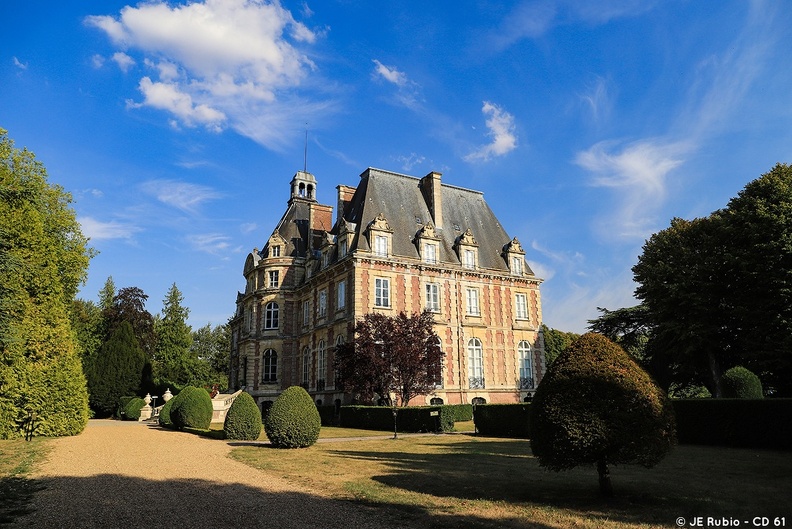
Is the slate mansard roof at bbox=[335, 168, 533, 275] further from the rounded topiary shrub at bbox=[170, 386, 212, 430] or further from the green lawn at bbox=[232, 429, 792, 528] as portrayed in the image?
the green lawn at bbox=[232, 429, 792, 528]

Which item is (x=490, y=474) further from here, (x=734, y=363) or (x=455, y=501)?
(x=734, y=363)

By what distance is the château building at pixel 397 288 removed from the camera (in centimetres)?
3381

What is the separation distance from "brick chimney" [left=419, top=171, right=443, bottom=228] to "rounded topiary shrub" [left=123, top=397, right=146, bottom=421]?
24.4m

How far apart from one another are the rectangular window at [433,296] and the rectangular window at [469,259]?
2753mm

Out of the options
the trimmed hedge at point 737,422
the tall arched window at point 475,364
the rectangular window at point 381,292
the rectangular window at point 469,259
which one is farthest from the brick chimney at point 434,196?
the trimmed hedge at point 737,422

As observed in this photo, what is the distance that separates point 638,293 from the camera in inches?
1364

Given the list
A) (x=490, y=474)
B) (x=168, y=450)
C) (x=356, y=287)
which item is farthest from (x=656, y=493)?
(x=356, y=287)

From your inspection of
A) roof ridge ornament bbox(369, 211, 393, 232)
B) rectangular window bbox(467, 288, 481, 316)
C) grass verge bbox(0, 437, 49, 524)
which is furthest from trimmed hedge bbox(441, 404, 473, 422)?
grass verge bbox(0, 437, 49, 524)

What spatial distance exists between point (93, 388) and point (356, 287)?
2386 centimetres

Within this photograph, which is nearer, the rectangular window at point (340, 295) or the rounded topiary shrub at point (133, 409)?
the rectangular window at point (340, 295)

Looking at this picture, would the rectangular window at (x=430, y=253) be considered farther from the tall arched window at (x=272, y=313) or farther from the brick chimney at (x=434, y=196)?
the tall arched window at (x=272, y=313)

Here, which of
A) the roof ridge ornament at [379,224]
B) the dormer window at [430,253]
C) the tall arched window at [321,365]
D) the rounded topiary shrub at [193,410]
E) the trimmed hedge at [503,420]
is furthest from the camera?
the tall arched window at [321,365]

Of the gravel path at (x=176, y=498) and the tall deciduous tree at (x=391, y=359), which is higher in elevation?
the tall deciduous tree at (x=391, y=359)

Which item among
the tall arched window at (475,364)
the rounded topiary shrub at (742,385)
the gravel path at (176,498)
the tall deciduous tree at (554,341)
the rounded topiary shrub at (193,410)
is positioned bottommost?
the gravel path at (176,498)
